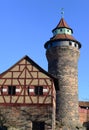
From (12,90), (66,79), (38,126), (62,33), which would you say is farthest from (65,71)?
(38,126)

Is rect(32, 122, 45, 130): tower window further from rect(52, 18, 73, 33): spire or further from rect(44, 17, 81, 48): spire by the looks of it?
rect(52, 18, 73, 33): spire

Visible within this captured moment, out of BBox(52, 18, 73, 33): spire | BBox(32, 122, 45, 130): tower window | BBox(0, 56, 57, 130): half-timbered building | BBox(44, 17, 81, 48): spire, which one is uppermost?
BBox(52, 18, 73, 33): spire

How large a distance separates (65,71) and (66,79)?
110 cm

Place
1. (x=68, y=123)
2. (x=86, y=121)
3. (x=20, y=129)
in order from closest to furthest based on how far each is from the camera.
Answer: (x=20, y=129), (x=68, y=123), (x=86, y=121)

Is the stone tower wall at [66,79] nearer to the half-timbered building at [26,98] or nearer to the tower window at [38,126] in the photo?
the half-timbered building at [26,98]

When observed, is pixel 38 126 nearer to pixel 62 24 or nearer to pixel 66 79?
pixel 66 79

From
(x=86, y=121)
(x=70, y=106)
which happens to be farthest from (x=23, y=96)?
(x=86, y=121)

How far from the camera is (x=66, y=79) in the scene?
46875 millimetres

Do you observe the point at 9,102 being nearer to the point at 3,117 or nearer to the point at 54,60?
the point at 3,117

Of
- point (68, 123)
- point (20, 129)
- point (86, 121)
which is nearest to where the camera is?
point (20, 129)

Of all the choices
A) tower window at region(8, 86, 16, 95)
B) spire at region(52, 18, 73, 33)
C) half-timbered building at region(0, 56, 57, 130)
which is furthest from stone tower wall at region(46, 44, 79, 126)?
tower window at region(8, 86, 16, 95)

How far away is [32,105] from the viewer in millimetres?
35250

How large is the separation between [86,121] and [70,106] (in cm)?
848

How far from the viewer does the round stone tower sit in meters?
46.0
